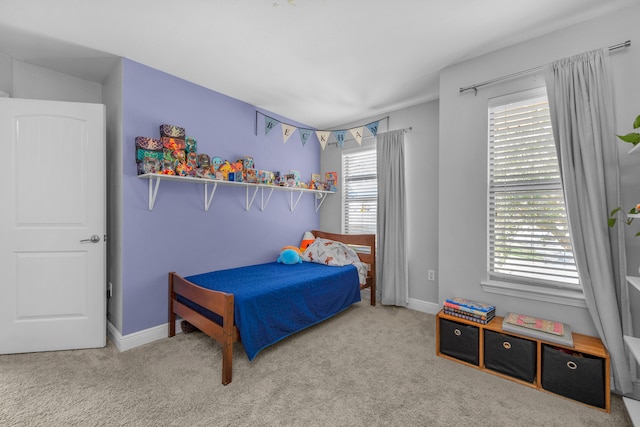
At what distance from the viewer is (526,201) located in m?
2.16

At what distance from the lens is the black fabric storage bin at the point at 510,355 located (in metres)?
1.88

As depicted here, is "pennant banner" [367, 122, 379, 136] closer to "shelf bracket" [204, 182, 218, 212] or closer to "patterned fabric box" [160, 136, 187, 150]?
"shelf bracket" [204, 182, 218, 212]

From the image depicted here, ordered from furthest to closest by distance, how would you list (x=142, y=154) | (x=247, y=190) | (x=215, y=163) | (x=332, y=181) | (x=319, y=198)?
(x=319, y=198) < (x=332, y=181) < (x=247, y=190) < (x=215, y=163) < (x=142, y=154)

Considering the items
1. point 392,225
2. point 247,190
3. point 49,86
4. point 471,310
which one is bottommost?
point 471,310

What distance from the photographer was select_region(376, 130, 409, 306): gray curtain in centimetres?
334

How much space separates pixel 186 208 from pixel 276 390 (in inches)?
71.5

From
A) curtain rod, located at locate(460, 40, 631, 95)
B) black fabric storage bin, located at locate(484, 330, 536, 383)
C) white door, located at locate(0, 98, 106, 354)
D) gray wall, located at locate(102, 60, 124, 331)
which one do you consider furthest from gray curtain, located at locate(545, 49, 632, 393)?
white door, located at locate(0, 98, 106, 354)

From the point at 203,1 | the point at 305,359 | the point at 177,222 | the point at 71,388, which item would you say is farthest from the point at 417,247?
the point at 71,388

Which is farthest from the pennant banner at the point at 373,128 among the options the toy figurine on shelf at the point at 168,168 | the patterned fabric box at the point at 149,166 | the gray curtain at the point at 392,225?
the patterned fabric box at the point at 149,166

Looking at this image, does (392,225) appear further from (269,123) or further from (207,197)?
(207,197)

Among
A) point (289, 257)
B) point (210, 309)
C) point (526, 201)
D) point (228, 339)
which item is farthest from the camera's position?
point (289, 257)

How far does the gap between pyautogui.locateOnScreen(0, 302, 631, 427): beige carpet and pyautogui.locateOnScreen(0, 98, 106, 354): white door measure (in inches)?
8.5

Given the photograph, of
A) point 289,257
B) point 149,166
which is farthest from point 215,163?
point 289,257

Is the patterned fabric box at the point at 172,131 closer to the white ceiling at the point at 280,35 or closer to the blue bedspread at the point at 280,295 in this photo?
the white ceiling at the point at 280,35
